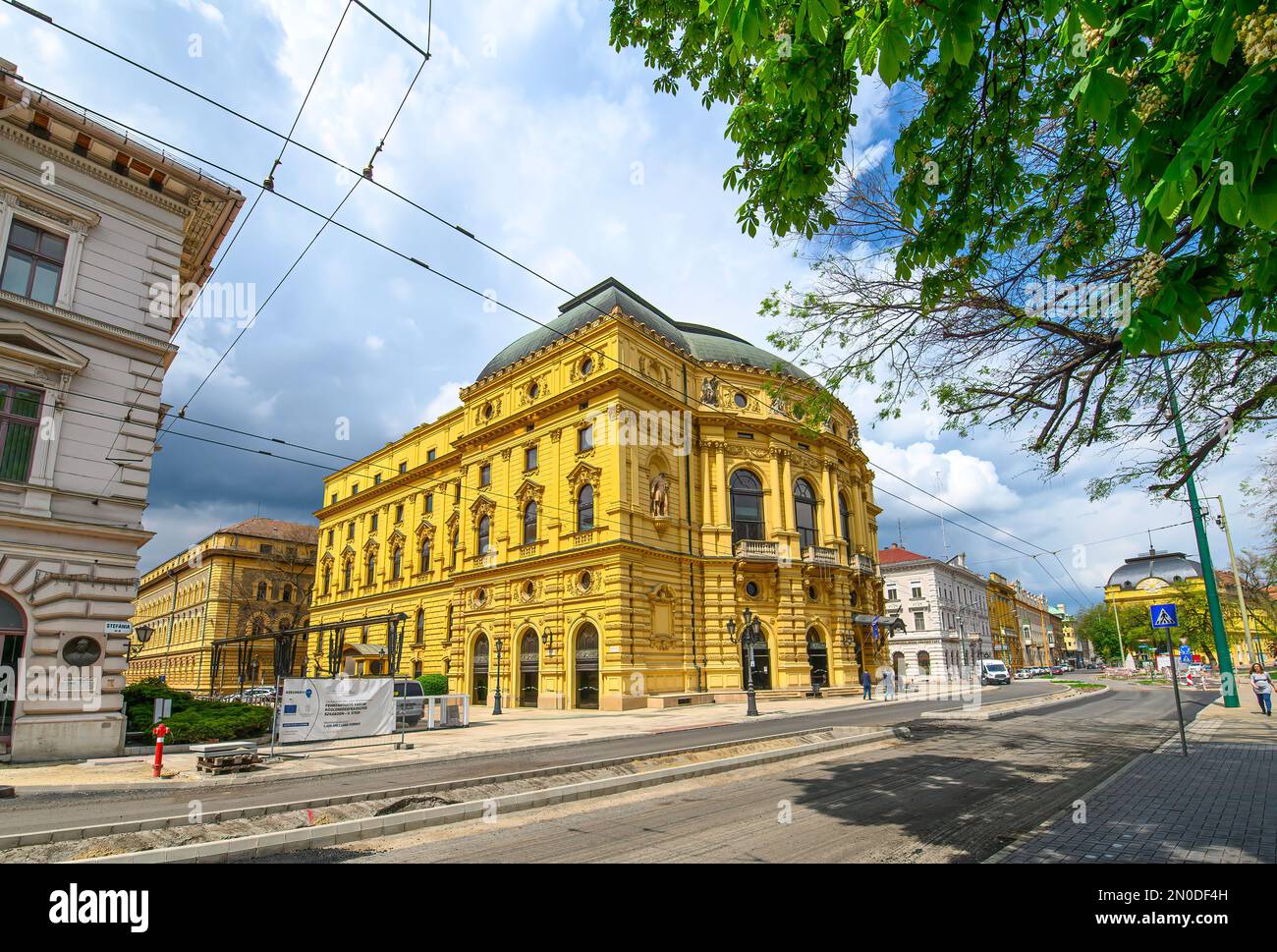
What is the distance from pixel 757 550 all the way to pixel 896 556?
44800mm

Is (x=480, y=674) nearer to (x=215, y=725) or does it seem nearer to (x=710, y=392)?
(x=215, y=725)

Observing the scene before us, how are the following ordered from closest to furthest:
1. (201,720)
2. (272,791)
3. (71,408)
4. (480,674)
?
(272,791), (71,408), (201,720), (480,674)

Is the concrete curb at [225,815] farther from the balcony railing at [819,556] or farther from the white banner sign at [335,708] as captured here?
the balcony railing at [819,556]

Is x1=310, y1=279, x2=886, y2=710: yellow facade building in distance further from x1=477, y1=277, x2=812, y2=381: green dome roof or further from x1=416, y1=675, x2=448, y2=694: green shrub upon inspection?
x1=416, y1=675, x2=448, y2=694: green shrub

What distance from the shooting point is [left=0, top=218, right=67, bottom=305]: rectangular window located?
15453 millimetres

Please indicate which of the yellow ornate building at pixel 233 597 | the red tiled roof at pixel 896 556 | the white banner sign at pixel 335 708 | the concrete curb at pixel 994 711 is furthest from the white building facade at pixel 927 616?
the yellow ornate building at pixel 233 597

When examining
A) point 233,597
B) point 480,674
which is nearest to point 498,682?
point 480,674

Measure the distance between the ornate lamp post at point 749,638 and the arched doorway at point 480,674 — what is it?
1373 cm

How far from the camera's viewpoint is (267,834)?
7.22 m

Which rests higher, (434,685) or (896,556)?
(896,556)

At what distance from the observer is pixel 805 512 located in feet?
130
